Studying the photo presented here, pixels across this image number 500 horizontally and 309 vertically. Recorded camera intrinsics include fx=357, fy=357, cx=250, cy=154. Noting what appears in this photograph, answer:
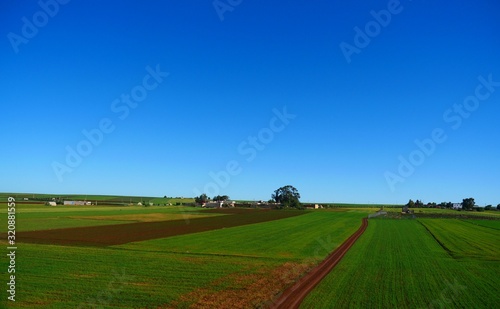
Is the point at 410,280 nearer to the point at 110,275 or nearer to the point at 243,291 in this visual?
the point at 243,291

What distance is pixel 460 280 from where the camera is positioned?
26.0 meters

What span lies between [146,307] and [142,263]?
1178 centimetres

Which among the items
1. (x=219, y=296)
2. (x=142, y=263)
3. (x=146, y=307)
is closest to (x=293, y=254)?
(x=142, y=263)

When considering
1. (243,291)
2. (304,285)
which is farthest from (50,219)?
(304,285)

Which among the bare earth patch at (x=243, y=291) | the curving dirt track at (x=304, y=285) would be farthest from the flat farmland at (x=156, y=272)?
the curving dirt track at (x=304, y=285)

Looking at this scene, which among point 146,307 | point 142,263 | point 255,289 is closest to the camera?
point 146,307

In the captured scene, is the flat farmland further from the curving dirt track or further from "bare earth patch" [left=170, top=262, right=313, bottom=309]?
the curving dirt track

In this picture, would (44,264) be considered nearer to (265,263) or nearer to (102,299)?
(102,299)

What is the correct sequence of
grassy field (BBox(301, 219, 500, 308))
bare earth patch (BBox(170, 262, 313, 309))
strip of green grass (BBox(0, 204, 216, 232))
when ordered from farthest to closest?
1. strip of green grass (BBox(0, 204, 216, 232))
2. grassy field (BBox(301, 219, 500, 308))
3. bare earth patch (BBox(170, 262, 313, 309))

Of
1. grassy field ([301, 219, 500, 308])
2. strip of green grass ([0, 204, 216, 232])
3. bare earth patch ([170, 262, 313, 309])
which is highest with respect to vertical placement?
strip of green grass ([0, 204, 216, 232])

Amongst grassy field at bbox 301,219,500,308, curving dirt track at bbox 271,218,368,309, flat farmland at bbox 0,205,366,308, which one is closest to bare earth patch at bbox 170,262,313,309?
flat farmland at bbox 0,205,366,308

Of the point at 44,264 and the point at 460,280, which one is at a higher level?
the point at 44,264

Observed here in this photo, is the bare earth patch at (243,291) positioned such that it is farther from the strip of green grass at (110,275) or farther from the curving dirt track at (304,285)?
the strip of green grass at (110,275)

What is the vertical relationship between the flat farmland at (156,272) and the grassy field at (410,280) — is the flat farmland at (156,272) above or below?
above
